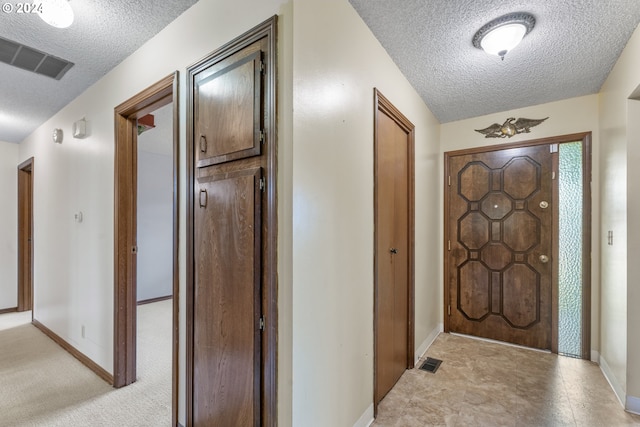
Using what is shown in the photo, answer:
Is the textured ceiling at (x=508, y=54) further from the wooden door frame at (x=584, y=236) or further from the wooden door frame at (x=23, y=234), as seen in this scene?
the wooden door frame at (x=23, y=234)

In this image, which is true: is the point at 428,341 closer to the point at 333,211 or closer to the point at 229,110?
the point at 333,211

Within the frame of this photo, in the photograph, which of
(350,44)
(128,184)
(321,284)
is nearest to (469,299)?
(321,284)

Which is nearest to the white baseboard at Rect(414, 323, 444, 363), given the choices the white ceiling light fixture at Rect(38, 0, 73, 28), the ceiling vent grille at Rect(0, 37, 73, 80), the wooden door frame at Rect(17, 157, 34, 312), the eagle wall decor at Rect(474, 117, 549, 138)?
the eagle wall decor at Rect(474, 117, 549, 138)

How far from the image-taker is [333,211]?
152 cm

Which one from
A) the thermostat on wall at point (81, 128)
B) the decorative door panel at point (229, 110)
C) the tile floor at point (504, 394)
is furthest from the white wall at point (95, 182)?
the tile floor at point (504, 394)

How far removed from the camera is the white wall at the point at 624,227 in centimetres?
197

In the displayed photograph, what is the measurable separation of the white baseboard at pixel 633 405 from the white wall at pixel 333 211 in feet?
5.75

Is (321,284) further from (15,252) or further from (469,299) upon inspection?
(15,252)

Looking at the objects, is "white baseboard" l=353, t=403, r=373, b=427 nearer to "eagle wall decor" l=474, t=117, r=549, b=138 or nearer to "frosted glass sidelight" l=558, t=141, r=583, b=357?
"frosted glass sidelight" l=558, t=141, r=583, b=357

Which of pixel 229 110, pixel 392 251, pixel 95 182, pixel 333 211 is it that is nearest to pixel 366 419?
pixel 392 251

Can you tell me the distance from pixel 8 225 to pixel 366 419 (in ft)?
18.1

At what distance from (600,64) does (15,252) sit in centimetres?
711

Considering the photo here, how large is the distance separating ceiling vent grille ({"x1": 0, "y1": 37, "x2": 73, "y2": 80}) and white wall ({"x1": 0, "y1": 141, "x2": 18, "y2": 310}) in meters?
2.98

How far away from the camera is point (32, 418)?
1907mm
